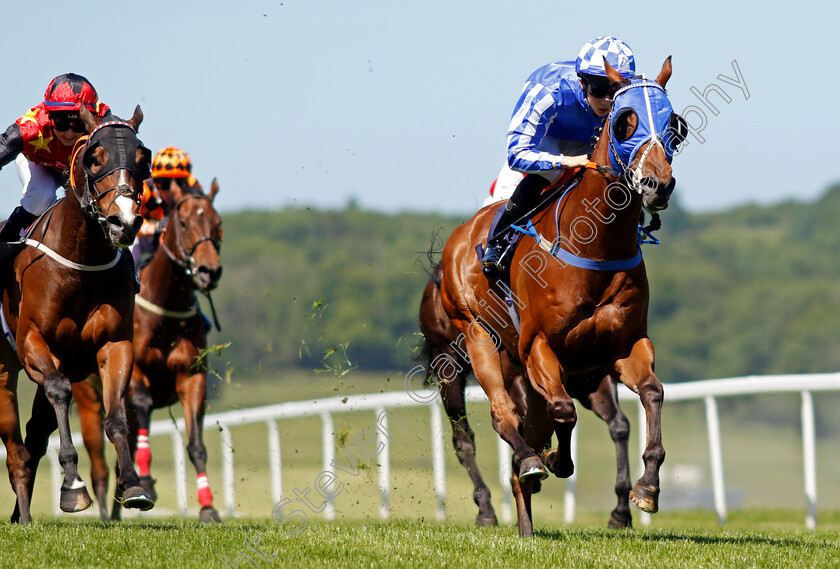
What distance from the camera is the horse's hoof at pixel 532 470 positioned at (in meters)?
5.28

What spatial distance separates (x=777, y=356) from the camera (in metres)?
58.9

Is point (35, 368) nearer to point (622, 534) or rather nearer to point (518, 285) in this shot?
point (518, 285)

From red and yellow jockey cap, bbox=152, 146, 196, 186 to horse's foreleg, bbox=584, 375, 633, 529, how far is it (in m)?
4.23

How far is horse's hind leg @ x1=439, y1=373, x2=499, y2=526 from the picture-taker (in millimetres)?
7684

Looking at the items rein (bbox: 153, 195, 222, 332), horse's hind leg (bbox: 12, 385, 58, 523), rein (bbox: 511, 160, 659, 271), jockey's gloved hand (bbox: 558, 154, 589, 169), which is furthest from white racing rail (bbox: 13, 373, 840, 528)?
jockey's gloved hand (bbox: 558, 154, 589, 169)

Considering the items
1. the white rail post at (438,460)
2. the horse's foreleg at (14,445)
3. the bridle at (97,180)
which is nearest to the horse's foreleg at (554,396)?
the bridle at (97,180)

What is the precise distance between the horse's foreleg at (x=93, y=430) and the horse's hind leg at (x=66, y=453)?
299 cm

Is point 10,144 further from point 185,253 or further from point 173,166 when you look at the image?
point 173,166

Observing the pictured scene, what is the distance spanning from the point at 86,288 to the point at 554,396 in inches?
106

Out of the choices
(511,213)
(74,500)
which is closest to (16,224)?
(74,500)

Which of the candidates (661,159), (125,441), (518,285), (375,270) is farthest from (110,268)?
(375,270)

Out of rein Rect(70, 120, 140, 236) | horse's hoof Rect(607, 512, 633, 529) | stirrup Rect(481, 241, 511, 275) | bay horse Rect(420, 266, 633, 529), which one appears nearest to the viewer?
rein Rect(70, 120, 140, 236)

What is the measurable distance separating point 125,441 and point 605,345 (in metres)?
2.66

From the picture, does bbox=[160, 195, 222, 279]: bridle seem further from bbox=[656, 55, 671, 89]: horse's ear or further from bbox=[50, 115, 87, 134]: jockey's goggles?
bbox=[656, 55, 671, 89]: horse's ear
